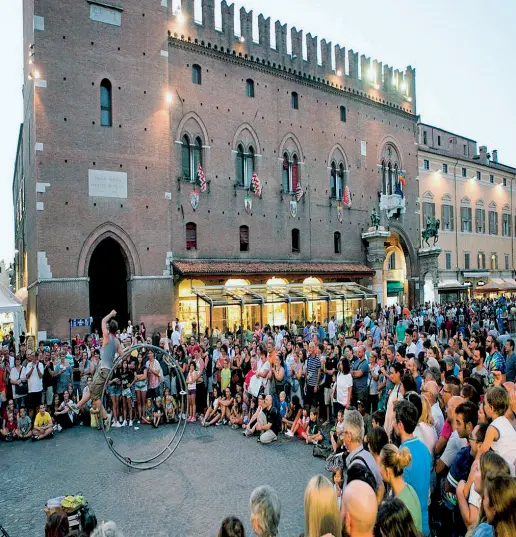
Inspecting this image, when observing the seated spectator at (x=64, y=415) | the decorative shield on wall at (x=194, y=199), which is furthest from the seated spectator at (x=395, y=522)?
the decorative shield on wall at (x=194, y=199)

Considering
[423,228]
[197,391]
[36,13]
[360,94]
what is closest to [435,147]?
[423,228]

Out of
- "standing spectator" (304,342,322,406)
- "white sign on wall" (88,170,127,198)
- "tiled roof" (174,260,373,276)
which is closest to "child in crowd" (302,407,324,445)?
"standing spectator" (304,342,322,406)

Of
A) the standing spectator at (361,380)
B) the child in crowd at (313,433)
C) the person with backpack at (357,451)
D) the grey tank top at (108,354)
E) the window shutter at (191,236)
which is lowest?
the child in crowd at (313,433)

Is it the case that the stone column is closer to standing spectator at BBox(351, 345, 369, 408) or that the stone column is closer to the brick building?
the brick building

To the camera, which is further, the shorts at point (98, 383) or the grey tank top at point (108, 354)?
the shorts at point (98, 383)

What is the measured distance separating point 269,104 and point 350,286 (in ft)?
45.4

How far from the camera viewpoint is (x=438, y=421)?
7258 mm

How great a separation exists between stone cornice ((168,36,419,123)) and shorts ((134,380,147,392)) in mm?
21901

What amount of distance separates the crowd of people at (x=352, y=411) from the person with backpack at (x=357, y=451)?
1 centimetres

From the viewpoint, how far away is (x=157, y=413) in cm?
1291

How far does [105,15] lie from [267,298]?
1736 centimetres

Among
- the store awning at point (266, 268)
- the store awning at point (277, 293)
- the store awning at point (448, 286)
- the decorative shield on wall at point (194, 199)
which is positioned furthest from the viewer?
the store awning at point (448, 286)

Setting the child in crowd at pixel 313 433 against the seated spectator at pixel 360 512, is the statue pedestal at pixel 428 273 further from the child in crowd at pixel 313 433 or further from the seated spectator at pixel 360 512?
the seated spectator at pixel 360 512

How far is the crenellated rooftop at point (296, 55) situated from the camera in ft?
96.1
